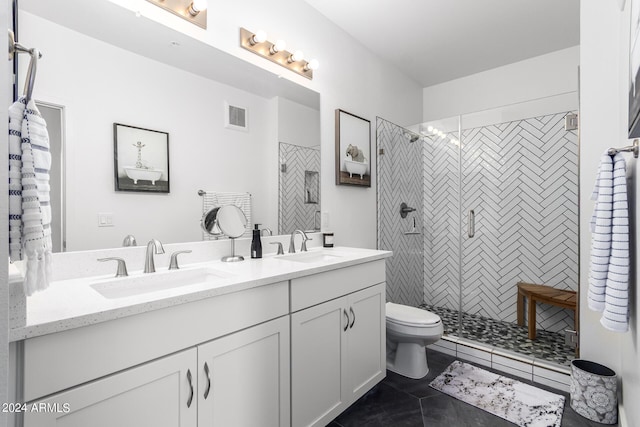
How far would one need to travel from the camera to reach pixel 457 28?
260 centimetres

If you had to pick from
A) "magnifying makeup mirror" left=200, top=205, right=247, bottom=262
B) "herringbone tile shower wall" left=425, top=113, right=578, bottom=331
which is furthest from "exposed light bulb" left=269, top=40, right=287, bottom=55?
"herringbone tile shower wall" left=425, top=113, right=578, bottom=331

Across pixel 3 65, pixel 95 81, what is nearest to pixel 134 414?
pixel 3 65

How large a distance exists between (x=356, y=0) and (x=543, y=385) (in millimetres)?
2956

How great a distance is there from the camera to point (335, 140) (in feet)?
8.22

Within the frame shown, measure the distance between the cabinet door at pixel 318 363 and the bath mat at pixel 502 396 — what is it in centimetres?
83

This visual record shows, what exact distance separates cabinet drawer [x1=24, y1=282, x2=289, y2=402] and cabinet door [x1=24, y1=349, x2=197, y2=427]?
28 mm

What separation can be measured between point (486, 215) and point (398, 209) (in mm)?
919

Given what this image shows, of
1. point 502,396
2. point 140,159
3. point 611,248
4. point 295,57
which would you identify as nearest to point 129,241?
point 140,159

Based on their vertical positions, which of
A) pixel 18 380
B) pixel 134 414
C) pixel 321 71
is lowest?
pixel 134 414

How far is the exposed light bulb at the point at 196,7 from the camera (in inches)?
62.5

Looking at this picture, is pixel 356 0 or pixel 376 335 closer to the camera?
pixel 376 335

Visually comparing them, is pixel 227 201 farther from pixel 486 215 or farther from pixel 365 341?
pixel 486 215

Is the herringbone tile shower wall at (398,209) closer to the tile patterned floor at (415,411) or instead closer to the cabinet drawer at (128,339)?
the tile patterned floor at (415,411)

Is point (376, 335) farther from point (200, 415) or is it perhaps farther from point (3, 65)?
point (3, 65)
